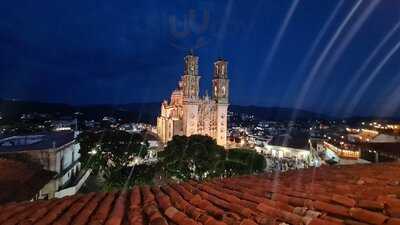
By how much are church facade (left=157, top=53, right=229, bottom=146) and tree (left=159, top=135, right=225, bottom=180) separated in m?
42.6

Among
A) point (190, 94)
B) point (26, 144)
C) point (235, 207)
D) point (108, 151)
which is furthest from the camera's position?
point (190, 94)

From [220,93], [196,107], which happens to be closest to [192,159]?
[196,107]

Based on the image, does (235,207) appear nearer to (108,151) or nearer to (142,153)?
(108,151)

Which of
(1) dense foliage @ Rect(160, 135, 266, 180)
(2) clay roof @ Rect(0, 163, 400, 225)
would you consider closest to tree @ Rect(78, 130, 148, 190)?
(1) dense foliage @ Rect(160, 135, 266, 180)

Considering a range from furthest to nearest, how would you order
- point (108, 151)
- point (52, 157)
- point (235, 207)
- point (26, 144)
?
point (108, 151) < point (26, 144) < point (52, 157) < point (235, 207)

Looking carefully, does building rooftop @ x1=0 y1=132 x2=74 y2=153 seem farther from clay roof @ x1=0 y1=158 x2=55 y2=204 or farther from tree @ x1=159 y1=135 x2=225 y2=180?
tree @ x1=159 y1=135 x2=225 y2=180

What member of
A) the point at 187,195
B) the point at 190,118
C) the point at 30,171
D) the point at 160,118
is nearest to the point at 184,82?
the point at 190,118

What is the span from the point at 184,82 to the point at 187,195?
69.9m

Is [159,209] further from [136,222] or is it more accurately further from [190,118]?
[190,118]

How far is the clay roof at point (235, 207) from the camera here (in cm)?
335

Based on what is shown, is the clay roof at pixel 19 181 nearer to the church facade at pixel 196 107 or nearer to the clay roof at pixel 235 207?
the clay roof at pixel 235 207

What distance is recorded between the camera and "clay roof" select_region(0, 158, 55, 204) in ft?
31.6

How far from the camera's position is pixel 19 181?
430 inches

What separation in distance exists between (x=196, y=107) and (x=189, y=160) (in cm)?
4484
